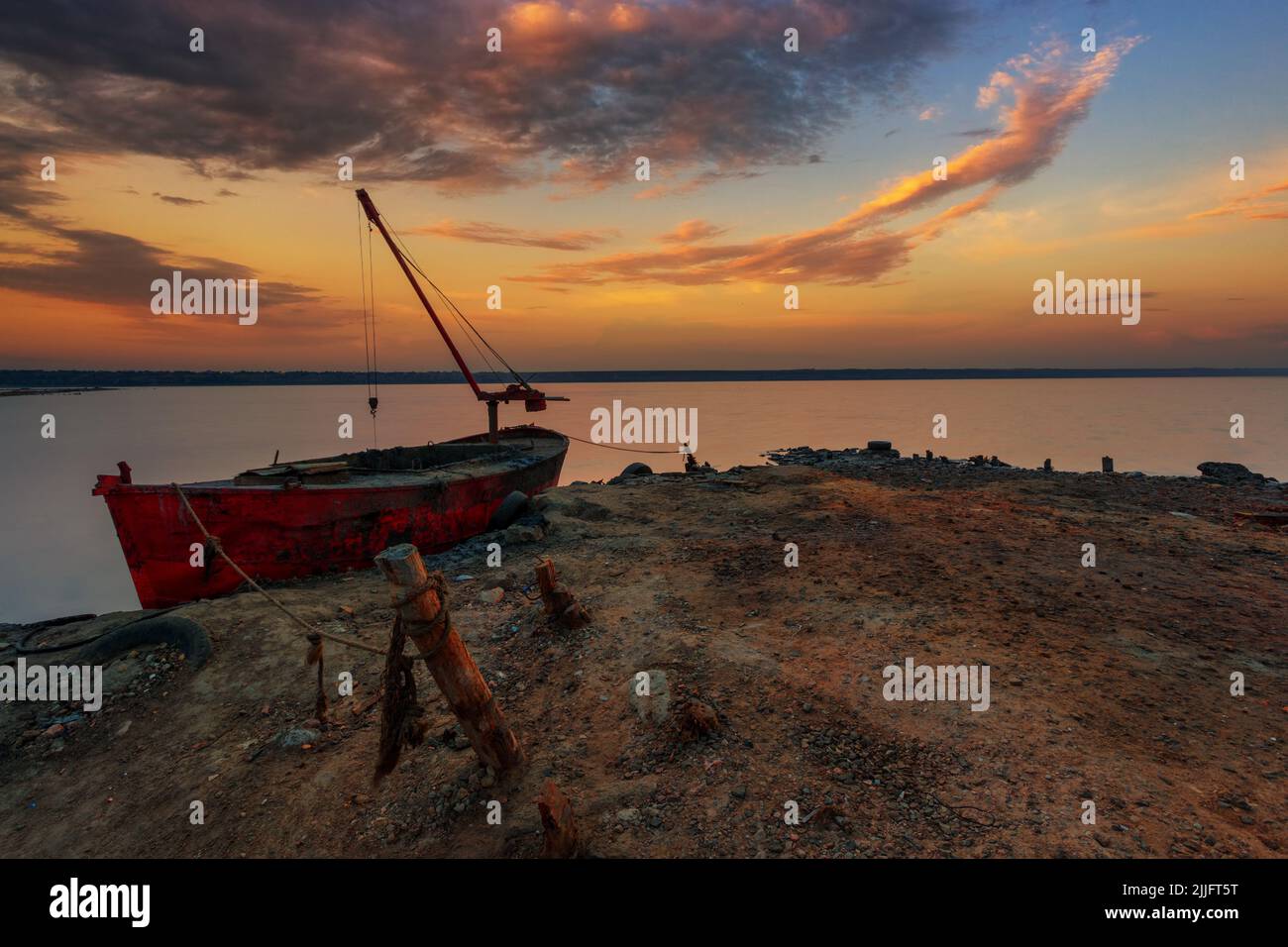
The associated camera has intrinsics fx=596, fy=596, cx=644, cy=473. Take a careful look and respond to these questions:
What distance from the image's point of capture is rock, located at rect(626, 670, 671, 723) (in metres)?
5.89

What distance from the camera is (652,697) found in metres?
6.14

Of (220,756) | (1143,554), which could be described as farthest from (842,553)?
(220,756)

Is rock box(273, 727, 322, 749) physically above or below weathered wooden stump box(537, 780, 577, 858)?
below

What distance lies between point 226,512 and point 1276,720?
14.4 meters

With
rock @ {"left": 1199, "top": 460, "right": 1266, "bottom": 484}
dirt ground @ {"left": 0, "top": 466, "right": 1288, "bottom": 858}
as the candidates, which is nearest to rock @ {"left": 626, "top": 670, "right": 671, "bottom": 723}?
dirt ground @ {"left": 0, "top": 466, "right": 1288, "bottom": 858}

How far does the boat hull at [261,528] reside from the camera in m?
10.6

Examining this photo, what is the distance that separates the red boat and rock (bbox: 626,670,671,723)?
8.19m

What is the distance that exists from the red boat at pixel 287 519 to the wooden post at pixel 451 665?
8222mm

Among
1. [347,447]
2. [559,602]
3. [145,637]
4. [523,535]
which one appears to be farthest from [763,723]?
[347,447]

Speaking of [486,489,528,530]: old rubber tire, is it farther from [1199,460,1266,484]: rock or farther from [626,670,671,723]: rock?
[1199,460,1266,484]: rock

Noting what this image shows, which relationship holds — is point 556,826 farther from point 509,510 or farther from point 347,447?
point 347,447

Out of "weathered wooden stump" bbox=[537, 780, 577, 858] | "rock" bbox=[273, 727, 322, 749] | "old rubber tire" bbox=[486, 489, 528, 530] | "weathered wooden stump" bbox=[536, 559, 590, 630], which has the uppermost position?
"old rubber tire" bbox=[486, 489, 528, 530]

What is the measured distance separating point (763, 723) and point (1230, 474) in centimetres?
2360

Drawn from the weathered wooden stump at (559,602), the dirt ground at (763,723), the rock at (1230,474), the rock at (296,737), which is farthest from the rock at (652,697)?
the rock at (1230,474)
